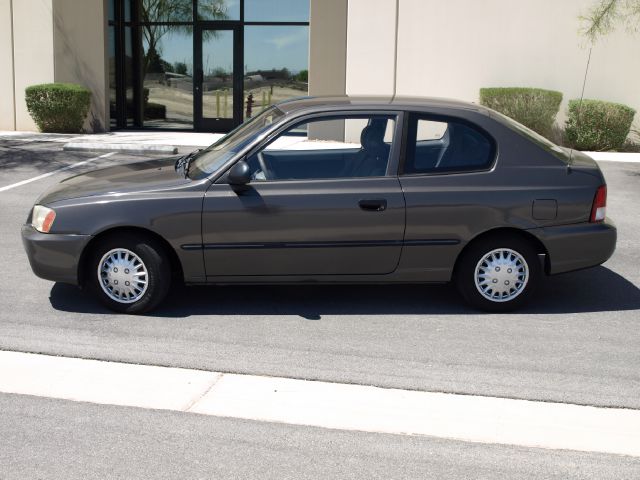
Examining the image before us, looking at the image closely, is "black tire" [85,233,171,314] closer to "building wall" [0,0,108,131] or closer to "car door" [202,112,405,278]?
"car door" [202,112,405,278]

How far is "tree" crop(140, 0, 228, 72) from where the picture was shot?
70.9ft

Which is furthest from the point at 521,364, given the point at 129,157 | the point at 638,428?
the point at 129,157

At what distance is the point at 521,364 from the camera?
6027 mm

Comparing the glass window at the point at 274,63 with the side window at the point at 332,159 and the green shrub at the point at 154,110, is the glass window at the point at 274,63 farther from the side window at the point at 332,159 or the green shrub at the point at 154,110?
the side window at the point at 332,159

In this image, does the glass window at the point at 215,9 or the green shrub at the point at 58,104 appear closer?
the green shrub at the point at 58,104

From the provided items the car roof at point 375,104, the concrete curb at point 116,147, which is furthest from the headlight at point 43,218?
the concrete curb at point 116,147

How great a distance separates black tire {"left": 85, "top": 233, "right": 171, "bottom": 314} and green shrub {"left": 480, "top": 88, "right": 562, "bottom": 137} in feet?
41.2

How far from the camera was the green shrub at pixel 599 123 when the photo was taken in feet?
58.8

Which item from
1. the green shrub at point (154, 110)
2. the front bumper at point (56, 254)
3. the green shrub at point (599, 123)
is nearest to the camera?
the front bumper at point (56, 254)

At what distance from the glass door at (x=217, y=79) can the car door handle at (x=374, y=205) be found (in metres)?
15.5

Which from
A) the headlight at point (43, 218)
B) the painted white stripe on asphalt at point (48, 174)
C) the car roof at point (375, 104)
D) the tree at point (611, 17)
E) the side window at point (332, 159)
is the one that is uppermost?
the tree at point (611, 17)

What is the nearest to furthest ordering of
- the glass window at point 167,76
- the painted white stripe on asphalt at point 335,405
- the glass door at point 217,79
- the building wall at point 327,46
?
the painted white stripe on asphalt at point 335,405 < the building wall at point 327,46 < the glass door at point 217,79 < the glass window at point 167,76

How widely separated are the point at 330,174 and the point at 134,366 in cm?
210

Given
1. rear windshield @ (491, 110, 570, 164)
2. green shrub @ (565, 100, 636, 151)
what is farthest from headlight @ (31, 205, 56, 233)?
green shrub @ (565, 100, 636, 151)
